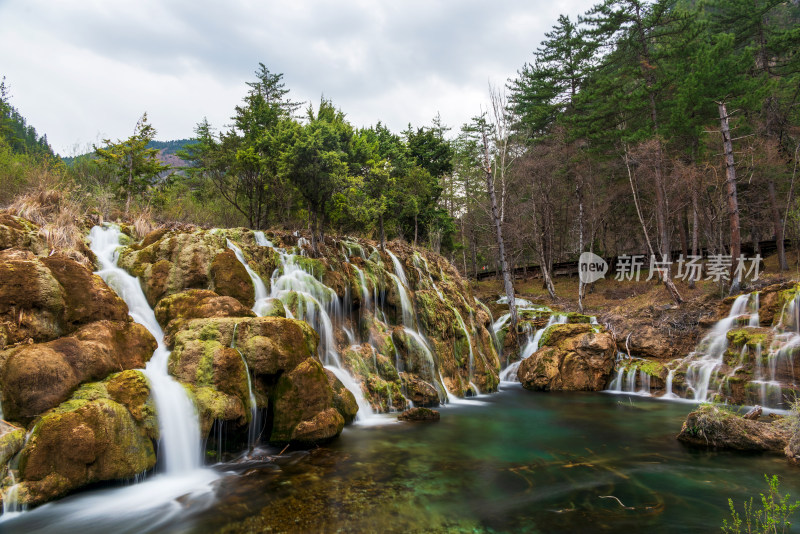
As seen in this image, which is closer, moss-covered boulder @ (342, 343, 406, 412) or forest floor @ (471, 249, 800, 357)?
moss-covered boulder @ (342, 343, 406, 412)

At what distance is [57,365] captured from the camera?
6000 millimetres

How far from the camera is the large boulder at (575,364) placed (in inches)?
640

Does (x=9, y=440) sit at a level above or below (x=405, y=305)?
below

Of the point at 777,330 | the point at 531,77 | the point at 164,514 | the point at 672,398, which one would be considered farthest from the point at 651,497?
the point at 531,77

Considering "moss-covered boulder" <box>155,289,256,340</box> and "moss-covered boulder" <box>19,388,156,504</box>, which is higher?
"moss-covered boulder" <box>155,289,256,340</box>

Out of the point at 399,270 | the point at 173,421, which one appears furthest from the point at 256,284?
the point at 399,270

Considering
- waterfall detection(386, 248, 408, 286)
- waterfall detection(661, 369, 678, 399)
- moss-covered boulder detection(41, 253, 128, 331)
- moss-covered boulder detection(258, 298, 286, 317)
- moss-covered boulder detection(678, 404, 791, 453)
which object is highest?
waterfall detection(386, 248, 408, 286)

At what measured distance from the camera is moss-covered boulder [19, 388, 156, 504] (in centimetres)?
521

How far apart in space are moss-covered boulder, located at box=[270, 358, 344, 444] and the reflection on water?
48 centimetres

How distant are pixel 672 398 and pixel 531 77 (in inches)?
1049

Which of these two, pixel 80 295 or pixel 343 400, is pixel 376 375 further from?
pixel 80 295

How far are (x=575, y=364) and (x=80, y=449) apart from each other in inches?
634

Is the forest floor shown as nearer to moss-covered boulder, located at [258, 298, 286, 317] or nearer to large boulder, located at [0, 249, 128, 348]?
moss-covered boulder, located at [258, 298, 286, 317]

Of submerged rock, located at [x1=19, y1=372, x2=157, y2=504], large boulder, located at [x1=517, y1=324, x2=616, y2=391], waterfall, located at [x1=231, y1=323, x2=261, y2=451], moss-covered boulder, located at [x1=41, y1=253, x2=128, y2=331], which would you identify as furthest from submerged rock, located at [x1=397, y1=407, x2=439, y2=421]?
large boulder, located at [x1=517, y1=324, x2=616, y2=391]
